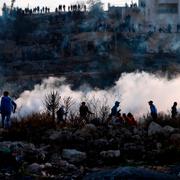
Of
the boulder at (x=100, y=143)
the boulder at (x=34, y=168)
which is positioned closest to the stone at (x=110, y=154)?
the boulder at (x=100, y=143)

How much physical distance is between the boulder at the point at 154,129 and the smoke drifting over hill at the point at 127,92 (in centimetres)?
2109

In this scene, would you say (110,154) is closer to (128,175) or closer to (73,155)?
(73,155)

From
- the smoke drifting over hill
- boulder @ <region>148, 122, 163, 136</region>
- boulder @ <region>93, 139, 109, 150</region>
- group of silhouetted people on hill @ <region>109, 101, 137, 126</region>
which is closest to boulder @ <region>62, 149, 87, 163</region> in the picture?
boulder @ <region>93, 139, 109, 150</region>

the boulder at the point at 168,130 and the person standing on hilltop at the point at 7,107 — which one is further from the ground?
the person standing on hilltop at the point at 7,107

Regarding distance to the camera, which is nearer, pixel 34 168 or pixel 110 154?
pixel 34 168

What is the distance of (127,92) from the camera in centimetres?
4538

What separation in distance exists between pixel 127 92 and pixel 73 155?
109 ft

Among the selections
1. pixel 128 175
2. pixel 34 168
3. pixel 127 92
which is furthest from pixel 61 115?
pixel 127 92

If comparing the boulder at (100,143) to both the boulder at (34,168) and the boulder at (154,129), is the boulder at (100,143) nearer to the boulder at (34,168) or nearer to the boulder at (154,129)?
the boulder at (154,129)

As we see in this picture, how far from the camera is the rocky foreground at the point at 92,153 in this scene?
10.4m

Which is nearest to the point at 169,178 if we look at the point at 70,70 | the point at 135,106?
the point at 135,106

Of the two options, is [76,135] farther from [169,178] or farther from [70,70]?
[70,70]

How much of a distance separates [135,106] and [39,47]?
18440 millimetres

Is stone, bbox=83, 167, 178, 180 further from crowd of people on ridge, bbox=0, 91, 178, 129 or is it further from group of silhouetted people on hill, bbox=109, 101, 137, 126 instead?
group of silhouetted people on hill, bbox=109, 101, 137, 126
